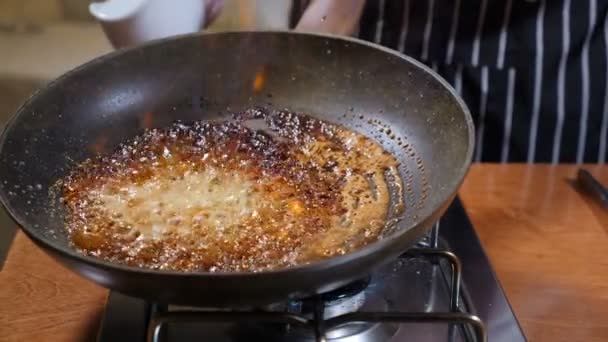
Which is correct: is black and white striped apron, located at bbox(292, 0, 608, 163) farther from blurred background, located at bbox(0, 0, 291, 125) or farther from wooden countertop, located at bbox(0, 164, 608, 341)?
blurred background, located at bbox(0, 0, 291, 125)

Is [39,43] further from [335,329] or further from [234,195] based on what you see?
[335,329]

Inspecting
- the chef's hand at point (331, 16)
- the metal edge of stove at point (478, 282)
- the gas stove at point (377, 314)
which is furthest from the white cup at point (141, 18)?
the metal edge of stove at point (478, 282)

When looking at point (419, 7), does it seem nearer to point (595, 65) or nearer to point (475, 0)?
point (475, 0)

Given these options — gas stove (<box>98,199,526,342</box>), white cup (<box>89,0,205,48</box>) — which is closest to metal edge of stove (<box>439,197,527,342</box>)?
Result: gas stove (<box>98,199,526,342</box>)

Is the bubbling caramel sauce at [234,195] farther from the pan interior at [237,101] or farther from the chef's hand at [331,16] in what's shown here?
the chef's hand at [331,16]

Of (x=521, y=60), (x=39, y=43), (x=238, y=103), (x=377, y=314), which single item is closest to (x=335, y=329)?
(x=377, y=314)
